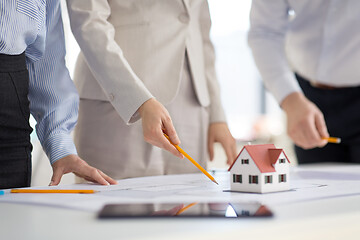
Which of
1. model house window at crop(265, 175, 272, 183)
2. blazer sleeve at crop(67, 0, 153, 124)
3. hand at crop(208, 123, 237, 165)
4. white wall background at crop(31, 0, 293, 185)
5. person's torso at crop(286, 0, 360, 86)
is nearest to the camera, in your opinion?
model house window at crop(265, 175, 272, 183)

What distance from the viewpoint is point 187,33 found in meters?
1.28

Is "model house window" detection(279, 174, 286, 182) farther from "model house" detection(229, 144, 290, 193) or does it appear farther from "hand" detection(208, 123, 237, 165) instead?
"hand" detection(208, 123, 237, 165)

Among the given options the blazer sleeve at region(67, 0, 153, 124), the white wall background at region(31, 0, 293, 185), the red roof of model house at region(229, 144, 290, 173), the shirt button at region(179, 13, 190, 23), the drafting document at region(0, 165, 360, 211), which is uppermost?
the white wall background at region(31, 0, 293, 185)

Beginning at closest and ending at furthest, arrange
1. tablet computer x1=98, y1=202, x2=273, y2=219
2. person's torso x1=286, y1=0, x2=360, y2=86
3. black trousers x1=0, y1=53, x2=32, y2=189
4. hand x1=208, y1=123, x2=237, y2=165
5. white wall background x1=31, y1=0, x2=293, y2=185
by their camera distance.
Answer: tablet computer x1=98, y1=202, x2=273, y2=219
black trousers x1=0, y1=53, x2=32, y2=189
hand x1=208, y1=123, x2=237, y2=165
person's torso x1=286, y1=0, x2=360, y2=86
white wall background x1=31, y1=0, x2=293, y2=185

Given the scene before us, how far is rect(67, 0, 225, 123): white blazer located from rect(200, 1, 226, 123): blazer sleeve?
4 cm

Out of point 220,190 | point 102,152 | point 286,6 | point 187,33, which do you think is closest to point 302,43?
point 286,6

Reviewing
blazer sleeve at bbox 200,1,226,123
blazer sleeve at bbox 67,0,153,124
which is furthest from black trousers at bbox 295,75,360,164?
blazer sleeve at bbox 67,0,153,124

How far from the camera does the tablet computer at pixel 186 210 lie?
532 mm

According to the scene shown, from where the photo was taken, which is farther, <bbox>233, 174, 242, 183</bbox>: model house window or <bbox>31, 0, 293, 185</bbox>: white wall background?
<bbox>31, 0, 293, 185</bbox>: white wall background

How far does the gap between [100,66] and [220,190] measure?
43 cm

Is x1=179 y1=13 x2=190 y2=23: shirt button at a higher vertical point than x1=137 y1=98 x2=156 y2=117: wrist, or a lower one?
higher

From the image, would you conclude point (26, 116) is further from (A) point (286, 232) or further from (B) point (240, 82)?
(B) point (240, 82)

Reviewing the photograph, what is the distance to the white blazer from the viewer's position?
1.05 meters

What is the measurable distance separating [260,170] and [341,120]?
0.93m
